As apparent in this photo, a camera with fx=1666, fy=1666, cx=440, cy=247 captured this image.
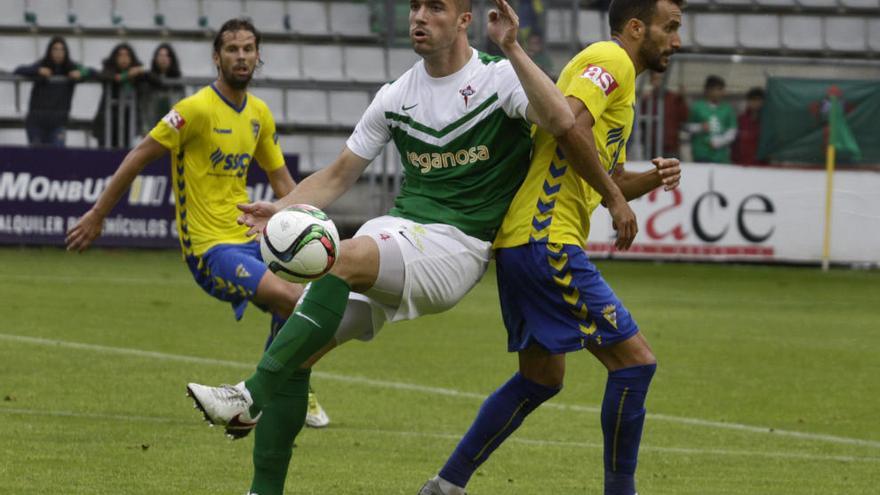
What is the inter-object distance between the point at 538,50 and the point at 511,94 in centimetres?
1621

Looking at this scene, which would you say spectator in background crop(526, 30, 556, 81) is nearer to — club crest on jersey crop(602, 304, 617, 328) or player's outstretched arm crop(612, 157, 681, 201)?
player's outstretched arm crop(612, 157, 681, 201)

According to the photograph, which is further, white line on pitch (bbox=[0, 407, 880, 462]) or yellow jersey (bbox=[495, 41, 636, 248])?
white line on pitch (bbox=[0, 407, 880, 462])

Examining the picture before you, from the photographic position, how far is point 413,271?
6320 millimetres

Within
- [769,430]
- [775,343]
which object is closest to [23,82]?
[775,343]

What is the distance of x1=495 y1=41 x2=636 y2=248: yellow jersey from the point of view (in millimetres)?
6516

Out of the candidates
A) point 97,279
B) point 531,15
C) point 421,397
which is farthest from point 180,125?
point 531,15

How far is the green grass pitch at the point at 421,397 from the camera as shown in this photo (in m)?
7.66

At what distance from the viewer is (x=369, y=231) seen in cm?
638

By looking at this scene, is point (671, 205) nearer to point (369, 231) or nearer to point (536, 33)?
point (536, 33)

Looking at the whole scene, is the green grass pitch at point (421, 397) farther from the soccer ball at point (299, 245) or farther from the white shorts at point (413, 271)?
the soccer ball at point (299, 245)

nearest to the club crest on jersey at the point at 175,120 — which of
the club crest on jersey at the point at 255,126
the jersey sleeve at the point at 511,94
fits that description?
the club crest on jersey at the point at 255,126

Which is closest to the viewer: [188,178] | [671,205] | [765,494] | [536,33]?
[765,494]

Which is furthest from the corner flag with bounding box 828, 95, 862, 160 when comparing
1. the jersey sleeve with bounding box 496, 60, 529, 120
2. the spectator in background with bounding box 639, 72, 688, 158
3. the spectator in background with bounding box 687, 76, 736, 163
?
the jersey sleeve with bounding box 496, 60, 529, 120

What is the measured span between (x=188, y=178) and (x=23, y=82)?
11254 millimetres
